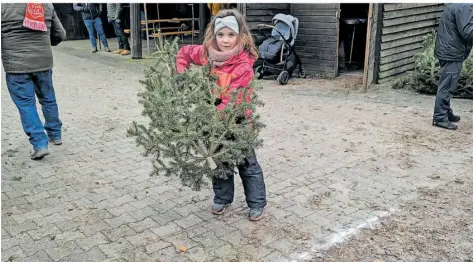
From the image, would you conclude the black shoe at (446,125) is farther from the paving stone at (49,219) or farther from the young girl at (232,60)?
the paving stone at (49,219)

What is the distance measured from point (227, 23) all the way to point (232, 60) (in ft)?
0.90

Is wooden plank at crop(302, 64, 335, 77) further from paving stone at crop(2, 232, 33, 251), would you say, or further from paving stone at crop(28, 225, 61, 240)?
paving stone at crop(2, 232, 33, 251)

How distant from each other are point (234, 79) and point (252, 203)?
1.00m

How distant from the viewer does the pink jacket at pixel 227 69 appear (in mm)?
3397

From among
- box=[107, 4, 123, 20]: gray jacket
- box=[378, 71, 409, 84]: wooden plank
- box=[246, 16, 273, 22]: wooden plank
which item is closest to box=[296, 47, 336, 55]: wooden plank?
box=[246, 16, 273, 22]: wooden plank

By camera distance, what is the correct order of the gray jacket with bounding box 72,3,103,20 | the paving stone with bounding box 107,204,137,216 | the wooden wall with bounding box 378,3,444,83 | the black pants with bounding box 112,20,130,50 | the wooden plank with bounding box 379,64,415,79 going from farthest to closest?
1. the gray jacket with bounding box 72,3,103,20
2. the black pants with bounding box 112,20,130,50
3. the wooden plank with bounding box 379,64,415,79
4. the wooden wall with bounding box 378,3,444,83
5. the paving stone with bounding box 107,204,137,216

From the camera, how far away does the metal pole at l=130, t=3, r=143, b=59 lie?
38.0ft

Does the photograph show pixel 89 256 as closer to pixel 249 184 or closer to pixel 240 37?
pixel 249 184

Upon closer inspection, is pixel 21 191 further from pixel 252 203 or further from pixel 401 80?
pixel 401 80

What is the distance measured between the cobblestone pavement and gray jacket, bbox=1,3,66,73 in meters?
1.01

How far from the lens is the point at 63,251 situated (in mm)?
3340

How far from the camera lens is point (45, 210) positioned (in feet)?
13.1

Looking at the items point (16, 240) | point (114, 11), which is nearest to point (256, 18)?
point (114, 11)

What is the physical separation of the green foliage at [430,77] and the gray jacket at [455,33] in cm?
196
